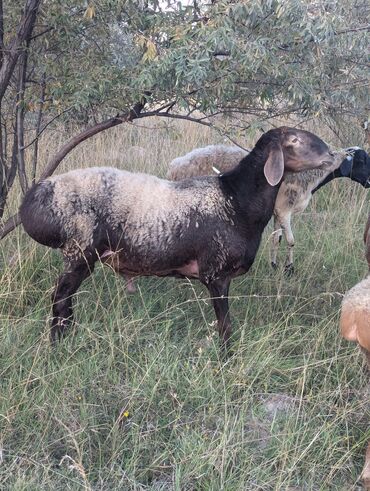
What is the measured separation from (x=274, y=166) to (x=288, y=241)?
1883 millimetres

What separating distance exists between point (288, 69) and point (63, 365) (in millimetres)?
2482

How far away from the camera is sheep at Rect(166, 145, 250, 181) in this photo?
24.0ft

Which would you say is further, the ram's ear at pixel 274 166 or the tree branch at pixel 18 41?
the tree branch at pixel 18 41

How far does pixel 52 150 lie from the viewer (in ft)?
26.3

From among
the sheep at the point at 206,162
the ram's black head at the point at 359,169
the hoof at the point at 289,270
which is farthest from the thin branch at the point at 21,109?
the ram's black head at the point at 359,169

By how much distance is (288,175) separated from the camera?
700 cm

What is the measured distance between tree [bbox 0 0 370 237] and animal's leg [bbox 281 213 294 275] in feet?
4.21

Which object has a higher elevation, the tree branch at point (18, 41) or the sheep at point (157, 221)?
the tree branch at point (18, 41)

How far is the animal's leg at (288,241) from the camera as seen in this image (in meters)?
5.90

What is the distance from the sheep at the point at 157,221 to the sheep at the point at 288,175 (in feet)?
6.17

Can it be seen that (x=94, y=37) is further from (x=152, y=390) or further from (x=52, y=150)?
(x=152, y=390)

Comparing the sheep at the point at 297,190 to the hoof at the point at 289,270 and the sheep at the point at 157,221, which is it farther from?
the sheep at the point at 157,221

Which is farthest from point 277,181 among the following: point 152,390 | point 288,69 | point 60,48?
point 60,48

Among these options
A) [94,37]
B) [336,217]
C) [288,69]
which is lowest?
[336,217]
